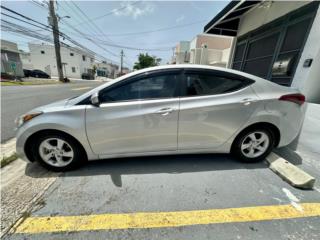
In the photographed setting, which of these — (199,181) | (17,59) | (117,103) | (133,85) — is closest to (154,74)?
(133,85)

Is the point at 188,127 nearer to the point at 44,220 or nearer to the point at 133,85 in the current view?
the point at 133,85

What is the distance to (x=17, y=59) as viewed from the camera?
96.8ft

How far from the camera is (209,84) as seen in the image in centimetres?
261

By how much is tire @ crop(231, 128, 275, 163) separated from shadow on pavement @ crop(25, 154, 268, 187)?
0.12 meters

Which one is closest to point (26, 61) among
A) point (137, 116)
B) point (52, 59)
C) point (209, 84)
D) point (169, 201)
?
point (52, 59)

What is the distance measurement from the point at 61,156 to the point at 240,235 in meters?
2.50

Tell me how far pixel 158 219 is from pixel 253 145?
1.90 metres

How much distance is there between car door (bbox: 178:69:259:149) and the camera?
2.49m

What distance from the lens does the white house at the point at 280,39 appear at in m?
4.70

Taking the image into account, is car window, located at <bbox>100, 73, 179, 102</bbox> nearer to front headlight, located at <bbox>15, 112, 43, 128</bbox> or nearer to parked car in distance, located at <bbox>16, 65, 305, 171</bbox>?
parked car in distance, located at <bbox>16, 65, 305, 171</bbox>

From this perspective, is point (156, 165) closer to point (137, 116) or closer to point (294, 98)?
point (137, 116)

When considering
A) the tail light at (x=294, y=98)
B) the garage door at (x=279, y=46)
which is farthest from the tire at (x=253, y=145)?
the garage door at (x=279, y=46)

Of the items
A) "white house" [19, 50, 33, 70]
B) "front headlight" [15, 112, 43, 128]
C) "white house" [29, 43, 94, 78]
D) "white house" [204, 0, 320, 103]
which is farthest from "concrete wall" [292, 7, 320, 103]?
"white house" [19, 50, 33, 70]

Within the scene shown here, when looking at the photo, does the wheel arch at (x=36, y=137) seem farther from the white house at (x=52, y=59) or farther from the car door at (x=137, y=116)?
the white house at (x=52, y=59)
